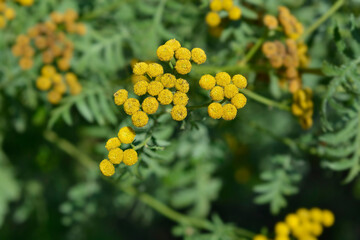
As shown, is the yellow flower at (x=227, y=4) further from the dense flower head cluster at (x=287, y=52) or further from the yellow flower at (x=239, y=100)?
the yellow flower at (x=239, y=100)

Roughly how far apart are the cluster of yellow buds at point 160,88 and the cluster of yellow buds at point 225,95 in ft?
0.43

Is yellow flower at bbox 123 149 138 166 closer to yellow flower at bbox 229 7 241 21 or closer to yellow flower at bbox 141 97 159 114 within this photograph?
yellow flower at bbox 141 97 159 114

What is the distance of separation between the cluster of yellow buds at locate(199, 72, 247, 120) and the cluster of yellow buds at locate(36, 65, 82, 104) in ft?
5.13

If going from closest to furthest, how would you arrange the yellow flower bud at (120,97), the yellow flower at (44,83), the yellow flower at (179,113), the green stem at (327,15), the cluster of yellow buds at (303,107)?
the yellow flower at (179,113) → the yellow flower bud at (120,97) → the cluster of yellow buds at (303,107) → the green stem at (327,15) → the yellow flower at (44,83)

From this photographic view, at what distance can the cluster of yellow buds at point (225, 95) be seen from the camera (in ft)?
6.29

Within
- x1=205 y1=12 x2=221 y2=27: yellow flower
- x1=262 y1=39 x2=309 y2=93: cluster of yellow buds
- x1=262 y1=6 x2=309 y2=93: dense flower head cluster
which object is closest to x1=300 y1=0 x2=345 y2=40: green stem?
x1=262 y1=6 x2=309 y2=93: dense flower head cluster

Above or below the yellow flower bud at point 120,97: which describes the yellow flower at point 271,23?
above

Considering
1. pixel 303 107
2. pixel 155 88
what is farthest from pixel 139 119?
pixel 303 107

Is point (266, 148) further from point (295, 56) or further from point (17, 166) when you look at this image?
point (17, 166)

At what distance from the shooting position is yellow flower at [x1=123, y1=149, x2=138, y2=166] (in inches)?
74.6

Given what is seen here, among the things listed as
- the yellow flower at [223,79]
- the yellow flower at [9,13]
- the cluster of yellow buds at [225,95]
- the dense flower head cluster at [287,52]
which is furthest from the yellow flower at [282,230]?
the yellow flower at [9,13]

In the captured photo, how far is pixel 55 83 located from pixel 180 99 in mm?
1640

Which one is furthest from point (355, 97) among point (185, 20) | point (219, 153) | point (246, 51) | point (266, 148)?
point (266, 148)

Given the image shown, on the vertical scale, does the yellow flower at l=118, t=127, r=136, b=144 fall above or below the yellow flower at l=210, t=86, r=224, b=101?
below
